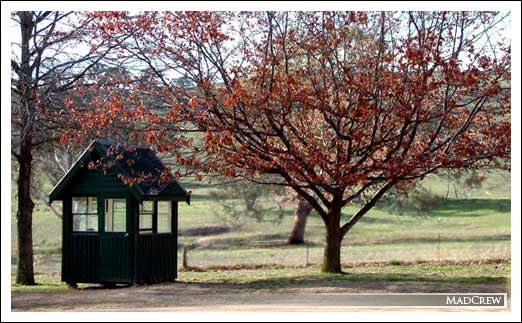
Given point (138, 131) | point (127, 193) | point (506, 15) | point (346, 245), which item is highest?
point (506, 15)

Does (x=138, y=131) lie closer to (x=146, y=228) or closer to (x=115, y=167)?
(x=115, y=167)

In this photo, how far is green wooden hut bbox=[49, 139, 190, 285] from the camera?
63.0ft

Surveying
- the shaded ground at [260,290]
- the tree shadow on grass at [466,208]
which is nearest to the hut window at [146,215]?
the shaded ground at [260,290]

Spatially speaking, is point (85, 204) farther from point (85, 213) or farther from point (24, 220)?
point (24, 220)

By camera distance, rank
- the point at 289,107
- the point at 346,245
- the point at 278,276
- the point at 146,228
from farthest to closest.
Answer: the point at 346,245, the point at 278,276, the point at 146,228, the point at 289,107

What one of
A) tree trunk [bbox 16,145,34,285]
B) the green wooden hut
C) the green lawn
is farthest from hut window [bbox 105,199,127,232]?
tree trunk [bbox 16,145,34,285]

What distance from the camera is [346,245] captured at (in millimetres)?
44656

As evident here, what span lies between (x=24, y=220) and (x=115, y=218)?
11.7 ft

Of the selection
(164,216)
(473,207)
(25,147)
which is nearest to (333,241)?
(164,216)

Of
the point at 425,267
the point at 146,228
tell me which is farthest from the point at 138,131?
the point at 425,267

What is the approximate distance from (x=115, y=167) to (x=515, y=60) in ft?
27.4

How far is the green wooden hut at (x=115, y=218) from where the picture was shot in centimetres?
1920

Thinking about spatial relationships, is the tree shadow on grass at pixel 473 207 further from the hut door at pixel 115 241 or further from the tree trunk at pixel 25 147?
the hut door at pixel 115 241

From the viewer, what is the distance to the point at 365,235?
48938 millimetres
